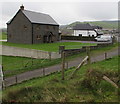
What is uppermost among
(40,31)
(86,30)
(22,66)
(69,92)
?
(86,30)

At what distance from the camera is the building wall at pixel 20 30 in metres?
38.8

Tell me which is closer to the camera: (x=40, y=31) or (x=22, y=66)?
(x=22, y=66)

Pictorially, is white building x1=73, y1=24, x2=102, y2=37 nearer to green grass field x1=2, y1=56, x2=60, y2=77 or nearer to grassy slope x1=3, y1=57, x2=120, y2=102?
green grass field x1=2, y1=56, x2=60, y2=77

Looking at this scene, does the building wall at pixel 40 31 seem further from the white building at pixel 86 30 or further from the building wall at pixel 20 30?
the white building at pixel 86 30

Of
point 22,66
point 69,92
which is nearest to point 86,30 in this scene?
point 22,66

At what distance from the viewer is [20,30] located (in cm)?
4025

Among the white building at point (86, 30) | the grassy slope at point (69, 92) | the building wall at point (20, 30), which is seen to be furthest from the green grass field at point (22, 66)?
the white building at point (86, 30)

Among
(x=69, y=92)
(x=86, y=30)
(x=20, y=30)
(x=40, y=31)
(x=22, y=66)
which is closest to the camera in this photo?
(x=69, y=92)

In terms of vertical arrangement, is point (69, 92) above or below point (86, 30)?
below

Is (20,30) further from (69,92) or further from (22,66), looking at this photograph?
(69,92)

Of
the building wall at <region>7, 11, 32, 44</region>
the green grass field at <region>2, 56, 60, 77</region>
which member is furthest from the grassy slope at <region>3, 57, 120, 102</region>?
the building wall at <region>7, 11, 32, 44</region>

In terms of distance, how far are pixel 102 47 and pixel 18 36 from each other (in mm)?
20571

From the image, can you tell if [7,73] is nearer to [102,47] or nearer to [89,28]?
[102,47]

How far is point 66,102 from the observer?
295 inches
